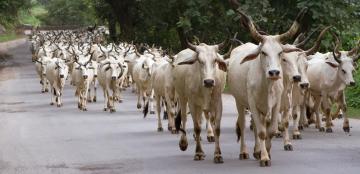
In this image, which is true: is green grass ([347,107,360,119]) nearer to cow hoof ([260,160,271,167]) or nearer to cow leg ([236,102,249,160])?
cow leg ([236,102,249,160])

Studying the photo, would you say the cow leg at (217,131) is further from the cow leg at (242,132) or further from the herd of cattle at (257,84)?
the cow leg at (242,132)

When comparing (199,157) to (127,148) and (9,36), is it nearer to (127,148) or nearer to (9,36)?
(127,148)

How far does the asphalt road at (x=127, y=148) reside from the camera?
539 inches

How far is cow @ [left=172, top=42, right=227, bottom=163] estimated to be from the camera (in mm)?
14148

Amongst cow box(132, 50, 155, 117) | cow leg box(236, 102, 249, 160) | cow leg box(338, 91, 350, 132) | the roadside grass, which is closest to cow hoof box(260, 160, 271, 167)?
cow leg box(236, 102, 249, 160)

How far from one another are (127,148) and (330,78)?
539 cm

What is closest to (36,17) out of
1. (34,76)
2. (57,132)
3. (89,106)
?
(34,76)

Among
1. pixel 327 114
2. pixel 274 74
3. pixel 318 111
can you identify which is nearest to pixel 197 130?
pixel 274 74

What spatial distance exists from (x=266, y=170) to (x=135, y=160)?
8.71ft

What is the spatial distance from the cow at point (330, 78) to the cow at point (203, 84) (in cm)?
492

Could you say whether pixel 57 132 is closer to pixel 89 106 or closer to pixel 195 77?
pixel 195 77

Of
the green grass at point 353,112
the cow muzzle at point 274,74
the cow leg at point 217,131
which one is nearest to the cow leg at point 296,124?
the cow leg at point 217,131

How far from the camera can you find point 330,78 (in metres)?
19.8

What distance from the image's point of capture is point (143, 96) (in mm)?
26234
